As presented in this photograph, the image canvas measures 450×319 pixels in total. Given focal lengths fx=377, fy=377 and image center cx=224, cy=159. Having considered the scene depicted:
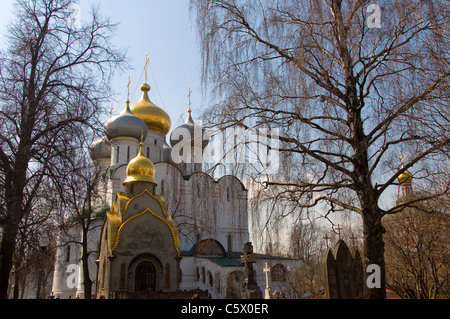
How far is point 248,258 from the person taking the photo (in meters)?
11.9

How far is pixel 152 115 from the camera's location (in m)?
34.4

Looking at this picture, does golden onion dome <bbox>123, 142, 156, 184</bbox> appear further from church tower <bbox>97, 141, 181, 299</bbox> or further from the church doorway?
the church doorway

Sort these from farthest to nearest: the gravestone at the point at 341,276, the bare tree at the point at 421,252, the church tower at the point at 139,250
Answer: the church tower at the point at 139,250 < the bare tree at the point at 421,252 < the gravestone at the point at 341,276

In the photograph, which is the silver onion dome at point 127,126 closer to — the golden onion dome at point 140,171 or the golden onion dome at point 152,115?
the golden onion dome at point 152,115

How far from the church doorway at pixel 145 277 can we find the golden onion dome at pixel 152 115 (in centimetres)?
1741

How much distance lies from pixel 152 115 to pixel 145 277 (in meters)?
18.4

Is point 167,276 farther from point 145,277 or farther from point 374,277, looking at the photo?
point 374,277

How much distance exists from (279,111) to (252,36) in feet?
5.64

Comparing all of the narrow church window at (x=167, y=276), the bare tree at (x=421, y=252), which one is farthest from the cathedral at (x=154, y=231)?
the bare tree at (x=421, y=252)

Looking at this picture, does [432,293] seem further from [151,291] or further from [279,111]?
[151,291]

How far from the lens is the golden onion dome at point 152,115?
34.2m

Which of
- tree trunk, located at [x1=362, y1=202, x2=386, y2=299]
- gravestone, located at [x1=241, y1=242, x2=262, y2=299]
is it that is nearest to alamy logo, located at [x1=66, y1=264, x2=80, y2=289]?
gravestone, located at [x1=241, y1=242, x2=262, y2=299]

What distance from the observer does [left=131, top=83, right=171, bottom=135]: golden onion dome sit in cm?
3419
